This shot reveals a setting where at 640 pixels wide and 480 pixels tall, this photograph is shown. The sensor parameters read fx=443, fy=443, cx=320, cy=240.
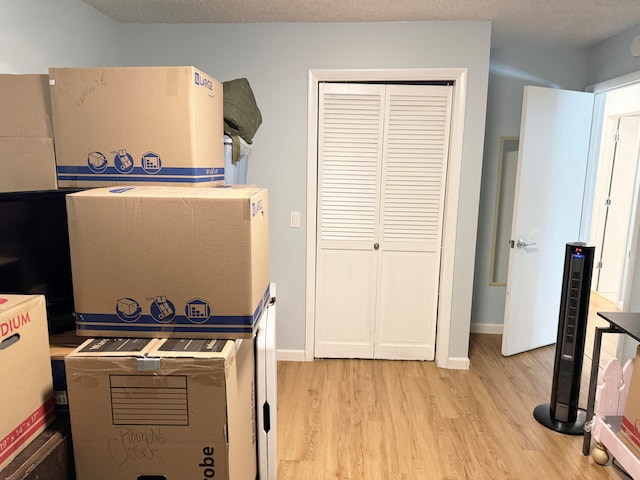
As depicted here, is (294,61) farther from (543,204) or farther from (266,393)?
A: (266,393)

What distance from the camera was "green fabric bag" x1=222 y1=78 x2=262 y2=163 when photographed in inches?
88.4

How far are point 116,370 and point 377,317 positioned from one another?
240 centimetres

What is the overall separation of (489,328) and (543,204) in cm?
120

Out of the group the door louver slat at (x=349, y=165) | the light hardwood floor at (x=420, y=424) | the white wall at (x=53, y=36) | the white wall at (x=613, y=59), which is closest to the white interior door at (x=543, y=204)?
the white wall at (x=613, y=59)

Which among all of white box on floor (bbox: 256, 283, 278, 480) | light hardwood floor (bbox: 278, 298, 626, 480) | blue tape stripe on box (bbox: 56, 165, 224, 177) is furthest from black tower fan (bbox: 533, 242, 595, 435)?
blue tape stripe on box (bbox: 56, 165, 224, 177)

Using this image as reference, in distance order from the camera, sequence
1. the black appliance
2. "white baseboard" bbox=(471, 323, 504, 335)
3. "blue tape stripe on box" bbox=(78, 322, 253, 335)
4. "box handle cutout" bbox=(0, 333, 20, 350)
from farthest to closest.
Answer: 1. "white baseboard" bbox=(471, 323, 504, 335)
2. the black appliance
3. "blue tape stripe on box" bbox=(78, 322, 253, 335)
4. "box handle cutout" bbox=(0, 333, 20, 350)

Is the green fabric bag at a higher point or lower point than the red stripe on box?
higher

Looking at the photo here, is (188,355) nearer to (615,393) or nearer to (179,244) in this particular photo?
(179,244)

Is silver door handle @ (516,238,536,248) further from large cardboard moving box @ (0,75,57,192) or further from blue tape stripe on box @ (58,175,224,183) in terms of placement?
large cardboard moving box @ (0,75,57,192)

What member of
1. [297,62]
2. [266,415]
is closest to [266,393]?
[266,415]

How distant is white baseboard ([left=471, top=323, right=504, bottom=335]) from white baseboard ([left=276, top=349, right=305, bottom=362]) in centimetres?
159

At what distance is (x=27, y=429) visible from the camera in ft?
3.43

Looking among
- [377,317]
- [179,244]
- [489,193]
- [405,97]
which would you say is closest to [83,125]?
[179,244]

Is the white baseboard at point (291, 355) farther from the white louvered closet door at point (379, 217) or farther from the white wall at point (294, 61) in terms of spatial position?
the white wall at point (294, 61)
